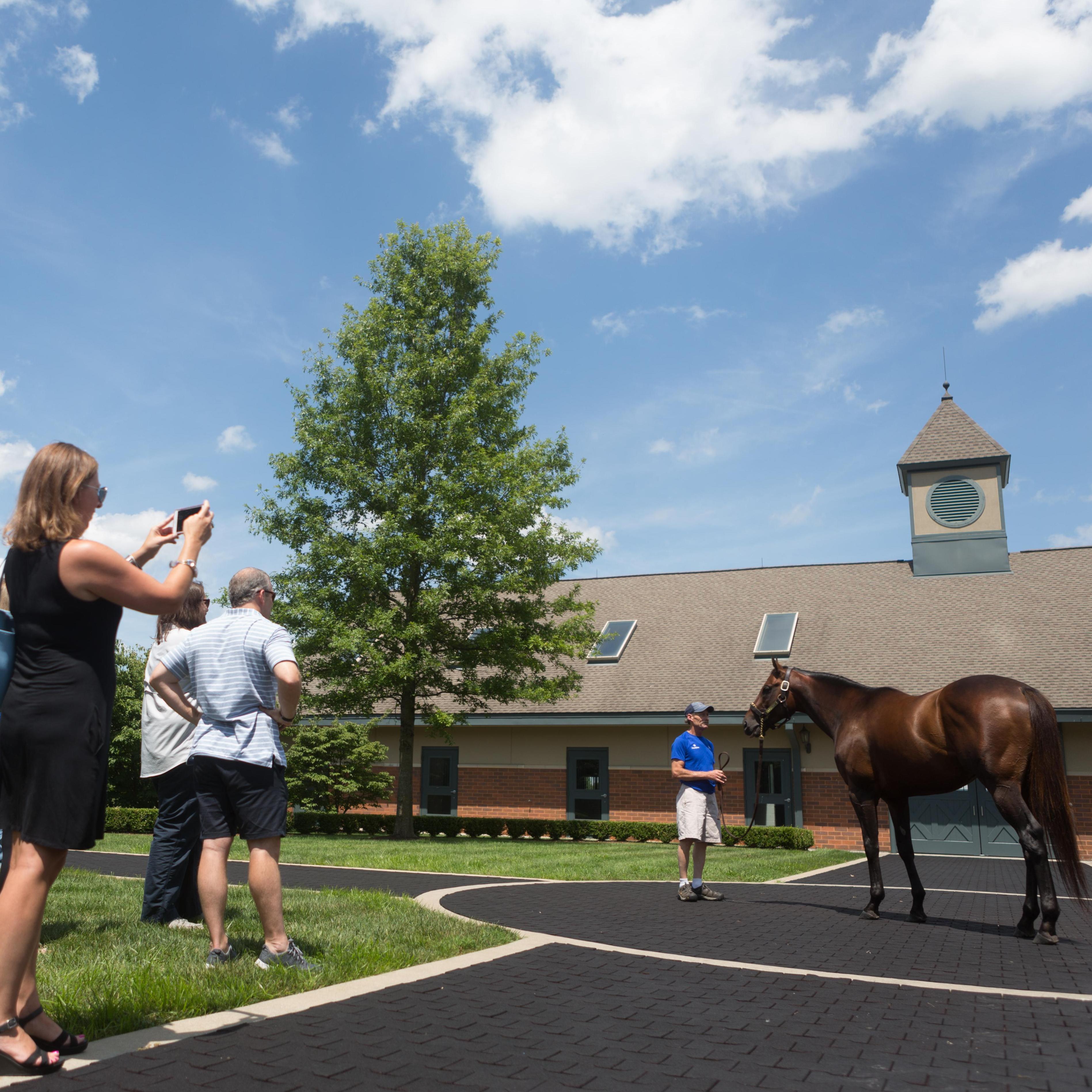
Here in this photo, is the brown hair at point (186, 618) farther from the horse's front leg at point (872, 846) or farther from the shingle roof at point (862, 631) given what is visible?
the shingle roof at point (862, 631)

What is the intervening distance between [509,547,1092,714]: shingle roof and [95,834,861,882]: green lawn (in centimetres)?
407

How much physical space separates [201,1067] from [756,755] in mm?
18885

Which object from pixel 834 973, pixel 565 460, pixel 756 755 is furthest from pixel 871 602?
pixel 834 973

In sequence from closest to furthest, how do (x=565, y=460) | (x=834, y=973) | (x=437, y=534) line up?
(x=834, y=973) → (x=437, y=534) → (x=565, y=460)

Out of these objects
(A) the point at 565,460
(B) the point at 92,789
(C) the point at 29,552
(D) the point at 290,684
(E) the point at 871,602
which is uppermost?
(A) the point at 565,460

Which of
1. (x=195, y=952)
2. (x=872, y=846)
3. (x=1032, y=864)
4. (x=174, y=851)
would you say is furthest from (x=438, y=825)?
(x=195, y=952)

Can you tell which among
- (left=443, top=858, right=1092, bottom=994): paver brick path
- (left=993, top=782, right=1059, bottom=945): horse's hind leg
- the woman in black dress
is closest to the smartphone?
the woman in black dress

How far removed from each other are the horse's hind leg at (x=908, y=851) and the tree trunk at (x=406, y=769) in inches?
474

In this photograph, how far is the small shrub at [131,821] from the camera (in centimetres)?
2011

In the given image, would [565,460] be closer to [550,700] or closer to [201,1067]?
[550,700]

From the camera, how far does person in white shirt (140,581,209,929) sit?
6.05m

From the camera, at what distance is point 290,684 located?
4.61 meters

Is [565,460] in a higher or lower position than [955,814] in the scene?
higher

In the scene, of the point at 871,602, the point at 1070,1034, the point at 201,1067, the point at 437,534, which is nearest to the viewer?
the point at 201,1067
